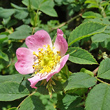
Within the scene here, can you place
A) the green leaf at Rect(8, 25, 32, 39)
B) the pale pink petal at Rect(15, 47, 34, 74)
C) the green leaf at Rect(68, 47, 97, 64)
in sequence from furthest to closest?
the green leaf at Rect(8, 25, 32, 39)
the pale pink petal at Rect(15, 47, 34, 74)
the green leaf at Rect(68, 47, 97, 64)

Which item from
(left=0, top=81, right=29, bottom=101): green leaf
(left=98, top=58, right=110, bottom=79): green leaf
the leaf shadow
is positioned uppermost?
(left=98, top=58, right=110, bottom=79): green leaf

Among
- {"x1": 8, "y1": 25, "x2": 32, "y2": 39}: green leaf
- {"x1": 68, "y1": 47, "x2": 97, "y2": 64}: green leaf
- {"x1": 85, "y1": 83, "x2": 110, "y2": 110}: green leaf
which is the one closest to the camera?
{"x1": 85, "y1": 83, "x2": 110, "y2": 110}: green leaf

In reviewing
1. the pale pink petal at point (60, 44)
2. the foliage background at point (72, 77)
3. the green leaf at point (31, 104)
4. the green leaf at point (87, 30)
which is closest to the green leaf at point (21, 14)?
the foliage background at point (72, 77)

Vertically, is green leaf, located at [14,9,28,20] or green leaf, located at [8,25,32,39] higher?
green leaf, located at [14,9,28,20]

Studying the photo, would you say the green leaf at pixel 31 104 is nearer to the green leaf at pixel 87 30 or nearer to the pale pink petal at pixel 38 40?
the pale pink petal at pixel 38 40

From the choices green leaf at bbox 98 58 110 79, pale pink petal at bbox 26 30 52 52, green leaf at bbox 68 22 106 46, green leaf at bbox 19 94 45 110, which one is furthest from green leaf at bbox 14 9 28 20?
green leaf at bbox 98 58 110 79

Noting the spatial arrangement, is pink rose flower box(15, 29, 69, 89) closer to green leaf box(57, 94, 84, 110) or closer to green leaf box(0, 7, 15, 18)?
green leaf box(57, 94, 84, 110)

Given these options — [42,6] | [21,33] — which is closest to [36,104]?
[21,33]
